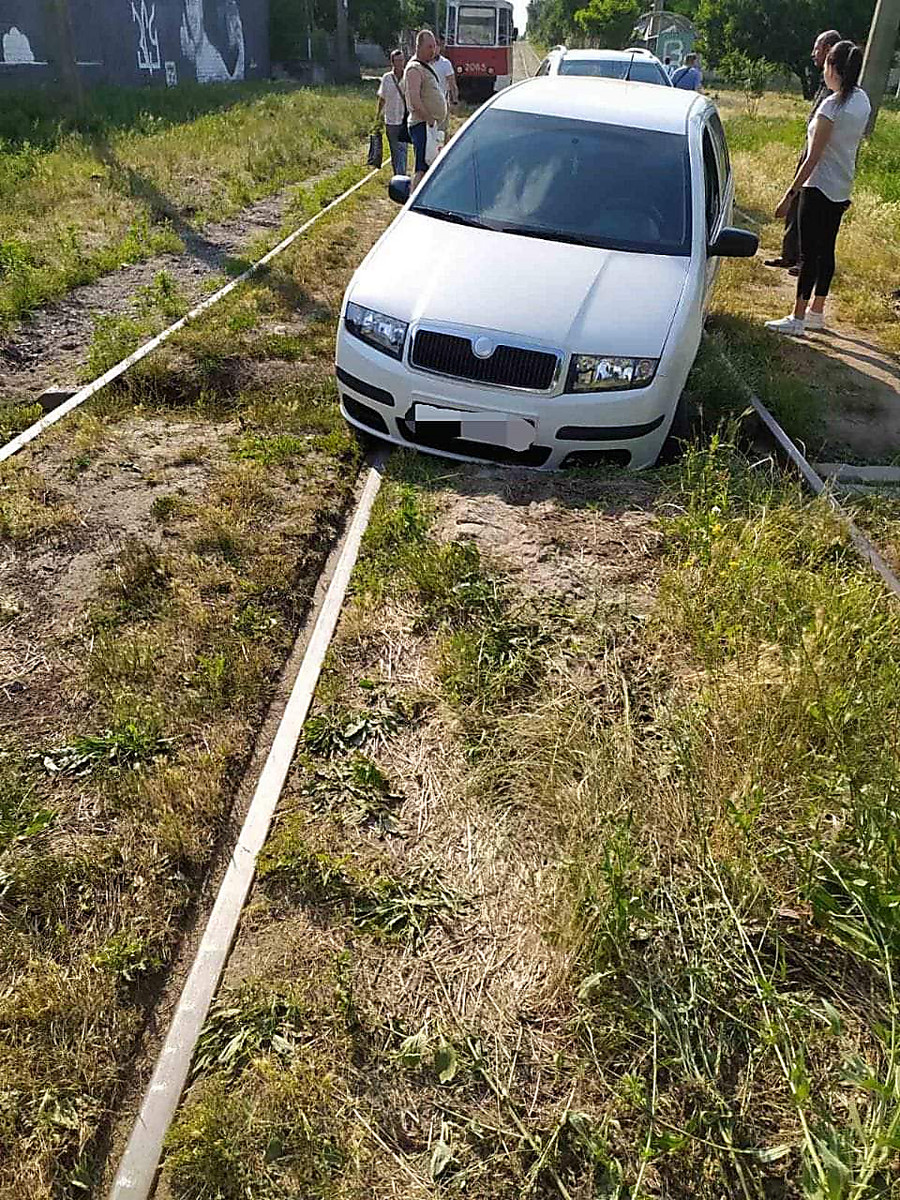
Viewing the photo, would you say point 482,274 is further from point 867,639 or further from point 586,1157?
point 586,1157

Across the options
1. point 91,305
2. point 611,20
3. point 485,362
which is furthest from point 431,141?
point 611,20

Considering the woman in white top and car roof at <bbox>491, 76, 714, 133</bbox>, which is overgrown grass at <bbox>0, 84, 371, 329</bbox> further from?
the woman in white top

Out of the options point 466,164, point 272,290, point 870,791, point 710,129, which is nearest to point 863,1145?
point 870,791

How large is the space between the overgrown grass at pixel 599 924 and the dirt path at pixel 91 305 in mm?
4010

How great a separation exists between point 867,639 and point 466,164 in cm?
399

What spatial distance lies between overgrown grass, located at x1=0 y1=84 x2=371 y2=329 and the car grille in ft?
14.0

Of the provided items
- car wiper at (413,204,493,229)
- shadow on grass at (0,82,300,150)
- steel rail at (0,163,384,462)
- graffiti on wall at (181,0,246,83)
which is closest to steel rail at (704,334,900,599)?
car wiper at (413,204,493,229)

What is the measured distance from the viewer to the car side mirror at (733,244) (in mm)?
5379

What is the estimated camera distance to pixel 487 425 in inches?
181

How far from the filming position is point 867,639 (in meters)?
3.25

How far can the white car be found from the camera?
4.52 meters

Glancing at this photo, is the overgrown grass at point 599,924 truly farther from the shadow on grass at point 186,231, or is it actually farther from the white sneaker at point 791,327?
the shadow on grass at point 186,231

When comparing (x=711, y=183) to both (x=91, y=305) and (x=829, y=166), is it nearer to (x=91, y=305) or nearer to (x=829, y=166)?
(x=829, y=166)

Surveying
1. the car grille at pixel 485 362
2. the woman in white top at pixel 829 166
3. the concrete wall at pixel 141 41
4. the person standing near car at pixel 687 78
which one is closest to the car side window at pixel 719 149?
the woman in white top at pixel 829 166
